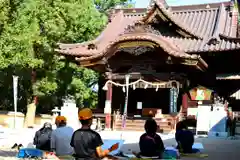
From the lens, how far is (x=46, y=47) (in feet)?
77.9

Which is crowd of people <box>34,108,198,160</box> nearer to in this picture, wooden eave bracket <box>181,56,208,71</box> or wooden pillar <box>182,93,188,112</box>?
wooden eave bracket <box>181,56,208,71</box>

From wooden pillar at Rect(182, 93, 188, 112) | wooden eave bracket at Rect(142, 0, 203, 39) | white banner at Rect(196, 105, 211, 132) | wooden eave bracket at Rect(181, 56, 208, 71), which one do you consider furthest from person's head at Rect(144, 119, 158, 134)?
wooden eave bracket at Rect(142, 0, 203, 39)

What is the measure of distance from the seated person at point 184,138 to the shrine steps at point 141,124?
9550mm

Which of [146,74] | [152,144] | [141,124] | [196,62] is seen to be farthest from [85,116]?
[146,74]

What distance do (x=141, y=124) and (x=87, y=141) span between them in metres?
15.2

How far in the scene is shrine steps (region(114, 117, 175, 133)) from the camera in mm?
19422

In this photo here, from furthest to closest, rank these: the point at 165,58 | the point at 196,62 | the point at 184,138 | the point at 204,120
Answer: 1. the point at 165,58
2. the point at 196,62
3. the point at 204,120
4. the point at 184,138

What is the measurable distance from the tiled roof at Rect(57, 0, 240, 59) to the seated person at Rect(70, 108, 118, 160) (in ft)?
46.8

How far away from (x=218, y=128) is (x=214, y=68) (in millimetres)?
5360

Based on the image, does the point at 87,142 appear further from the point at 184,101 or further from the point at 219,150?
the point at 184,101

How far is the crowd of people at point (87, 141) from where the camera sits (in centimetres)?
552

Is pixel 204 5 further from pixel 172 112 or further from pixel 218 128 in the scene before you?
pixel 218 128

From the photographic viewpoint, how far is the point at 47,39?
23.5 meters

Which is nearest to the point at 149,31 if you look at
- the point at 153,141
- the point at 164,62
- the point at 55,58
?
the point at 164,62
